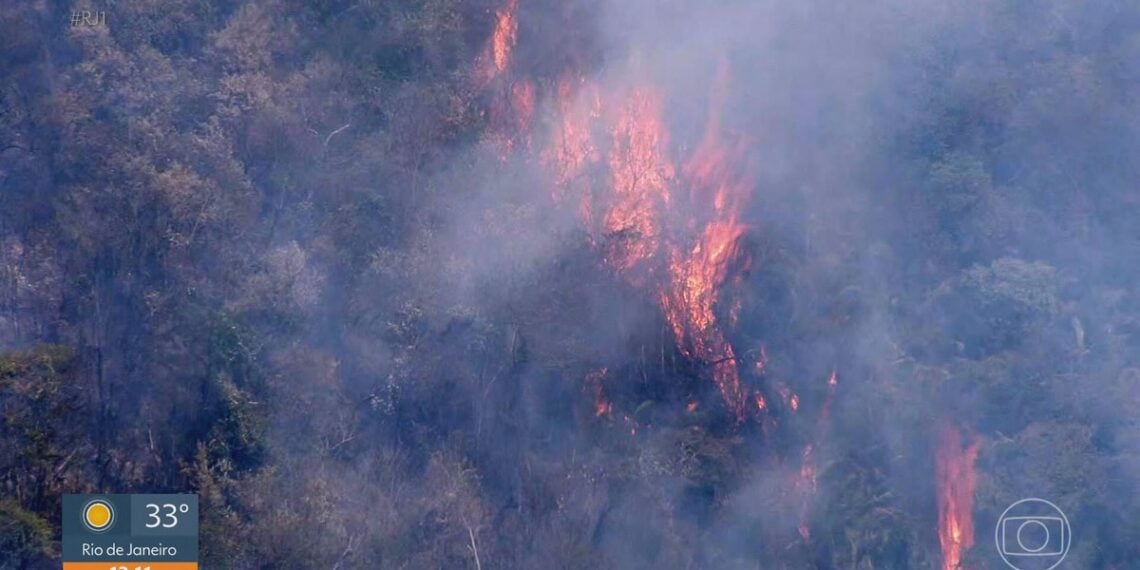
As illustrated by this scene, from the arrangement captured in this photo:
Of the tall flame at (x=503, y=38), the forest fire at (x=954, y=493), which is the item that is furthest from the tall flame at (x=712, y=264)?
the tall flame at (x=503, y=38)

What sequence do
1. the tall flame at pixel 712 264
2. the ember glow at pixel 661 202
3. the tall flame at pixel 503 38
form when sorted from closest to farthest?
the tall flame at pixel 712 264 → the ember glow at pixel 661 202 → the tall flame at pixel 503 38

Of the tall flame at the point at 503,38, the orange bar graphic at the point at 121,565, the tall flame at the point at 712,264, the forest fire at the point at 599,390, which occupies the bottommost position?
the orange bar graphic at the point at 121,565

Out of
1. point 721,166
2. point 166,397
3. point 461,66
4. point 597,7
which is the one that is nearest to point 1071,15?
point 721,166

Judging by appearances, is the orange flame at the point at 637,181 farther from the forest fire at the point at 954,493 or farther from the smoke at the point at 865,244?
the forest fire at the point at 954,493
